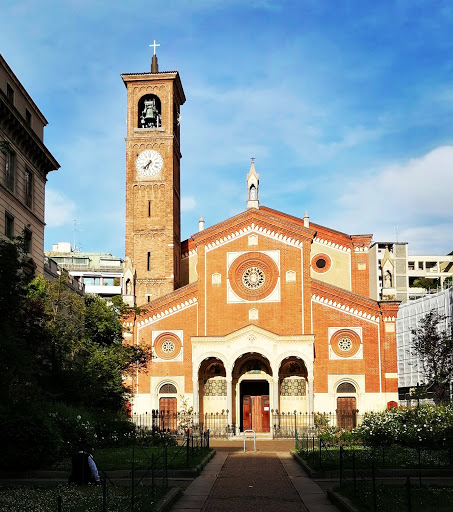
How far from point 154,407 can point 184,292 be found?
8.17 m

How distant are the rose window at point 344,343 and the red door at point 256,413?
622 centimetres

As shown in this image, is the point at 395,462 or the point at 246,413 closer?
the point at 395,462

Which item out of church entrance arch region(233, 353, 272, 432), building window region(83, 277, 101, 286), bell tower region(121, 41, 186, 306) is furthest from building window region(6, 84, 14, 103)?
building window region(83, 277, 101, 286)

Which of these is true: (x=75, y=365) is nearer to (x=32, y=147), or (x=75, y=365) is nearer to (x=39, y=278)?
(x=39, y=278)

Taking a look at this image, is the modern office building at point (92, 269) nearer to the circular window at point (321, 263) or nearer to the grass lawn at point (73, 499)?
the circular window at point (321, 263)

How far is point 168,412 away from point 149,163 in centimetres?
2017

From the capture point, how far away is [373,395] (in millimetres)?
49594

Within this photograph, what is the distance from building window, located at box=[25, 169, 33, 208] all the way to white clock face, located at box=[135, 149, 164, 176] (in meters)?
20.1

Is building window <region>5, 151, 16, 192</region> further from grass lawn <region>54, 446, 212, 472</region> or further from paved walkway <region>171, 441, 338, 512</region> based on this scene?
paved walkway <region>171, 441, 338, 512</region>

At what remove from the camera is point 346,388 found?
164ft

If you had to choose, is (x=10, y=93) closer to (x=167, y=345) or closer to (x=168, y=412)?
(x=167, y=345)

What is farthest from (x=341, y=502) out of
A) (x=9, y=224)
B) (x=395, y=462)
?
(x=9, y=224)

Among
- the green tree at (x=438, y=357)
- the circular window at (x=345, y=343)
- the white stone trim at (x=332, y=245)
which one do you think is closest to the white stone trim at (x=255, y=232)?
the white stone trim at (x=332, y=245)

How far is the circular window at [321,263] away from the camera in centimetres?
5831
